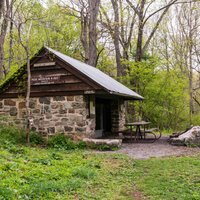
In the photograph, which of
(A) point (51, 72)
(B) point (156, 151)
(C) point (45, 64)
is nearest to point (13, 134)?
(A) point (51, 72)

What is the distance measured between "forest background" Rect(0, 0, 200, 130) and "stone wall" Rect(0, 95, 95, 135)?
3.40 m

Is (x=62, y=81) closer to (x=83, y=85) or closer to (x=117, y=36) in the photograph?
(x=83, y=85)

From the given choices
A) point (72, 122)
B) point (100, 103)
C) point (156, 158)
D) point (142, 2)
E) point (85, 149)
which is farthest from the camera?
point (142, 2)

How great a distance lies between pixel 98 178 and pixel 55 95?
5016 millimetres

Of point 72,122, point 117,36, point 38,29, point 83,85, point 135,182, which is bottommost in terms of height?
point 135,182

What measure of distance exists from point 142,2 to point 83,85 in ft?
36.3

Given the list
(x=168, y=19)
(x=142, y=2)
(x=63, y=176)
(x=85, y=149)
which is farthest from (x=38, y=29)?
(x=63, y=176)

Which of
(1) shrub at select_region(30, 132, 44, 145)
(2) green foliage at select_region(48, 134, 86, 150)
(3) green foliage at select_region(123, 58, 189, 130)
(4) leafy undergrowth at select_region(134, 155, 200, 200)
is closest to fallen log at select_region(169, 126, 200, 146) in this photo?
(4) leafy undergrowth at select_region(134, 155, 200, 200)

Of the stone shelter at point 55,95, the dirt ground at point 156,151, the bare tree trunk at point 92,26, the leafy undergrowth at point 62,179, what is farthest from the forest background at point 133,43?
the leafy undergrowth at point 62,179

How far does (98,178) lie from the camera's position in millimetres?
5320

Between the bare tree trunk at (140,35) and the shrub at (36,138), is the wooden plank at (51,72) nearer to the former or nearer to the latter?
the shrub at (36,138)

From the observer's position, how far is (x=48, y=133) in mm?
9844

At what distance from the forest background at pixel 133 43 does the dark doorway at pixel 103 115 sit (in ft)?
11.2

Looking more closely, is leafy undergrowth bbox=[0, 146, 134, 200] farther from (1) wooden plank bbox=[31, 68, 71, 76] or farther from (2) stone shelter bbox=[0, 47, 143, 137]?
(1) wooden plank bbox=[31, 68, 71, 76]
